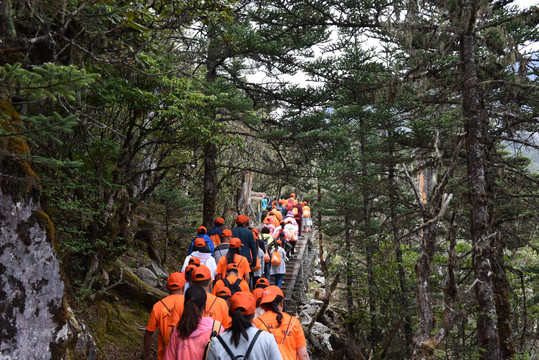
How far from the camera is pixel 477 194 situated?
25.6 feet

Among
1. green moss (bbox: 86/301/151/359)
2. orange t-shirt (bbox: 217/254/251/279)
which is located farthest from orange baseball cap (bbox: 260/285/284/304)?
green moss (bbox: 86/301/151/359)

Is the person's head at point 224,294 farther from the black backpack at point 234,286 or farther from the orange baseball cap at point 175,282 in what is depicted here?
the orange baseball cap at point 175,282

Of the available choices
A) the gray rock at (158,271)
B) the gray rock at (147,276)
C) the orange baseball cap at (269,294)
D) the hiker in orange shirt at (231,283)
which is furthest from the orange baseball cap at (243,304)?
the gray rock at (158,271)

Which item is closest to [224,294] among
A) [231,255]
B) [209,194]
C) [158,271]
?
[231,255]

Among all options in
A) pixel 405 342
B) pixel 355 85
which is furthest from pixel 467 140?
pixel 405 342

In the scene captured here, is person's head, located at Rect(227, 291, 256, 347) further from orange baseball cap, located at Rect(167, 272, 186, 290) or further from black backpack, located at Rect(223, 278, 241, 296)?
black backpack, located at Rect(223, 278, 241, 296)

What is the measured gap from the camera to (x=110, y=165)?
281 inches

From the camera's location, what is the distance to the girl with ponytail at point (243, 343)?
303cm

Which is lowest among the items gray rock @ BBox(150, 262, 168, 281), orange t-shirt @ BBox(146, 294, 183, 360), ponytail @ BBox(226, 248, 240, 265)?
gray rock @ BBox(150, 262, 168, 281)

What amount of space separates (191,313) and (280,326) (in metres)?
0.98

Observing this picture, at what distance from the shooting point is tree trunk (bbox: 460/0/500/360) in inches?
284

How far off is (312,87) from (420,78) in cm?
405

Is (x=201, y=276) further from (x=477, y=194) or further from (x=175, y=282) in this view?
(x=477, y=194)

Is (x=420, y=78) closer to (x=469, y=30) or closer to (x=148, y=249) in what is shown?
(x=469, y=30)
